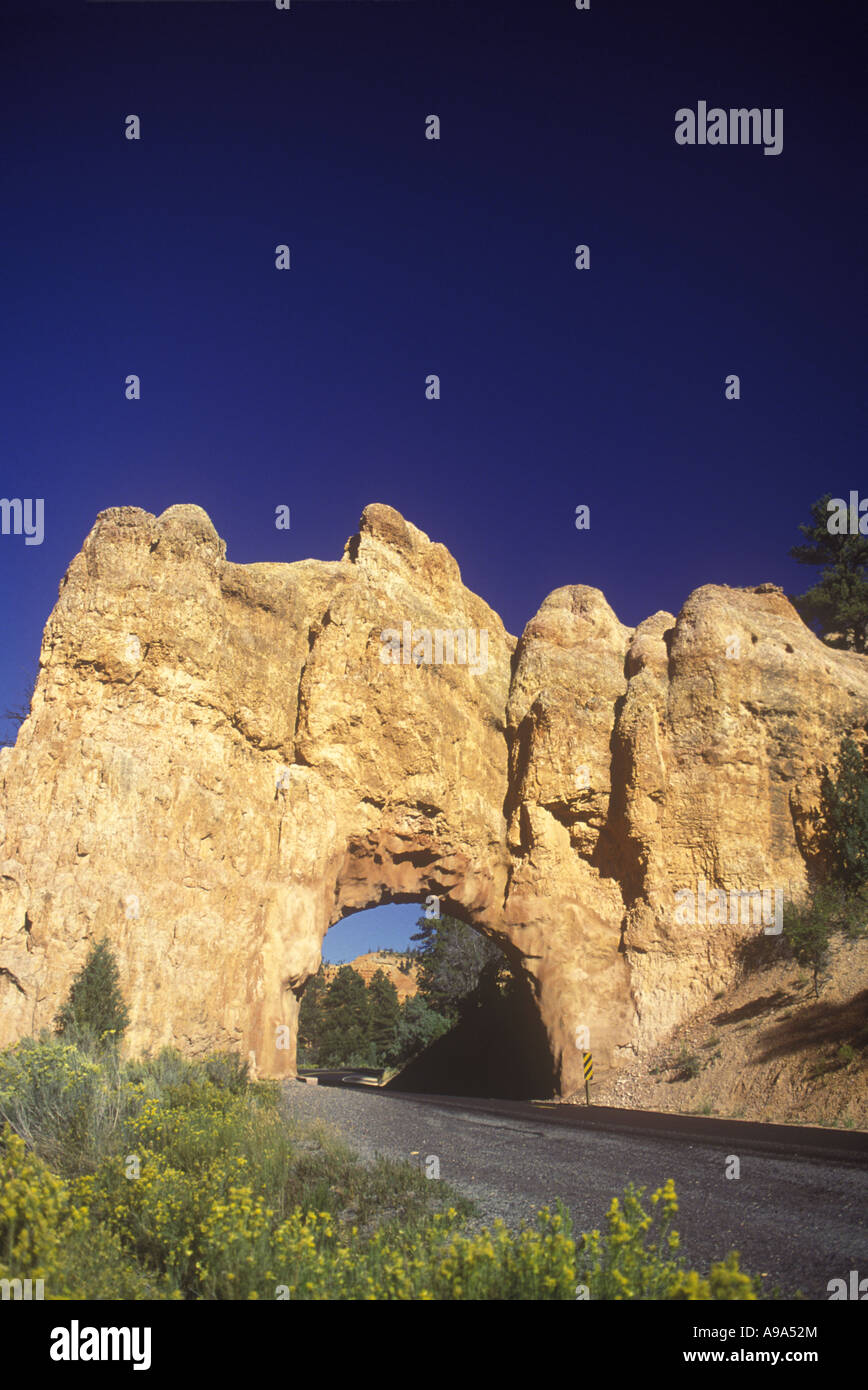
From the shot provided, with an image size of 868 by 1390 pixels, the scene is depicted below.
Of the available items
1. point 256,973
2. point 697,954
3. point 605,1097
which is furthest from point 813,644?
point 256,973

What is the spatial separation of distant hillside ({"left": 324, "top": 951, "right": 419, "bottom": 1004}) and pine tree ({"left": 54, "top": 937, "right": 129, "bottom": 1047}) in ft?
221

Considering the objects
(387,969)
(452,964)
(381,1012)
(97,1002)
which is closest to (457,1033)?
(452,964)

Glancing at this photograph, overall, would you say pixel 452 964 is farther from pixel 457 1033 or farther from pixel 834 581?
pixel 834 581

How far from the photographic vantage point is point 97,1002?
1741 centimetres

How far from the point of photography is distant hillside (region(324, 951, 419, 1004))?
8450 cm

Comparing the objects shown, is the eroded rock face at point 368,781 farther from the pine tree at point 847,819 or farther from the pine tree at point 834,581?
the pine tree at point 834,581

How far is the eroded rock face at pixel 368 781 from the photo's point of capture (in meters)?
20.1

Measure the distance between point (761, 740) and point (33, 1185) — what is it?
24641 mm

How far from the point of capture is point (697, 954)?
23.8m

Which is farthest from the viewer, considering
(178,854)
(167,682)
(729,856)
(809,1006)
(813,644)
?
(813,644)

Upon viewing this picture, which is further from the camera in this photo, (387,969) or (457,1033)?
(387,969)

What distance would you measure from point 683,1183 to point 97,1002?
1370cm
